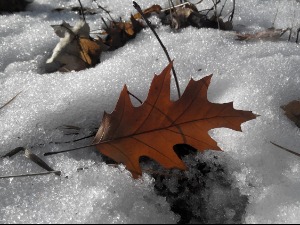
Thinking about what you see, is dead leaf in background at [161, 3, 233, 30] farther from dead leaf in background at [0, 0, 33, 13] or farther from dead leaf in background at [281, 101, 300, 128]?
dead leaf in background at [0, 0, 33, 13]

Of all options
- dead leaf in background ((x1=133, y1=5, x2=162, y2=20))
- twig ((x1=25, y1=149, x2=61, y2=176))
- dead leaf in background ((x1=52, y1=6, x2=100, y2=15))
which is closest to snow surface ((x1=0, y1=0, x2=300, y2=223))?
twig ((x1=25, y1=149, x2=61, y2=176))

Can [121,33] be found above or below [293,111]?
above

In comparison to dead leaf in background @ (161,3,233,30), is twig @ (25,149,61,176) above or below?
below

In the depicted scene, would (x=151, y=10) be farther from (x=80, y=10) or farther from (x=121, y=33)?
(x=80, y=10)

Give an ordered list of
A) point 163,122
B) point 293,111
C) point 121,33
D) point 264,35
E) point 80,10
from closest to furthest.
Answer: point 163,122 → point 293,111 → point 264,35 → point 121,33 → point 80,10

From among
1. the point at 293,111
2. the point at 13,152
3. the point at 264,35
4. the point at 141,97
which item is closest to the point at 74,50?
the point at 141,97

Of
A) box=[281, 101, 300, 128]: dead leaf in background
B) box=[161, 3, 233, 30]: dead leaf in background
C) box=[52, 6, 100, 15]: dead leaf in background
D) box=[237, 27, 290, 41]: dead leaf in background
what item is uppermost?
box=[52, 6, 100, 15]: dead leaf in background

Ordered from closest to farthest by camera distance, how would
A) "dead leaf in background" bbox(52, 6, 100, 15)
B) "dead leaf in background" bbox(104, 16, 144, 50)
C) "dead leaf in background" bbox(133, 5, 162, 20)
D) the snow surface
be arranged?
the snow surface < "dead leaf in background" bbox(104, 16, 144, 50) < "dead leaf in background" bbox(133, 5, 162, 20) < "dead leaf in background" bbox(52, 6, 100, 15)
